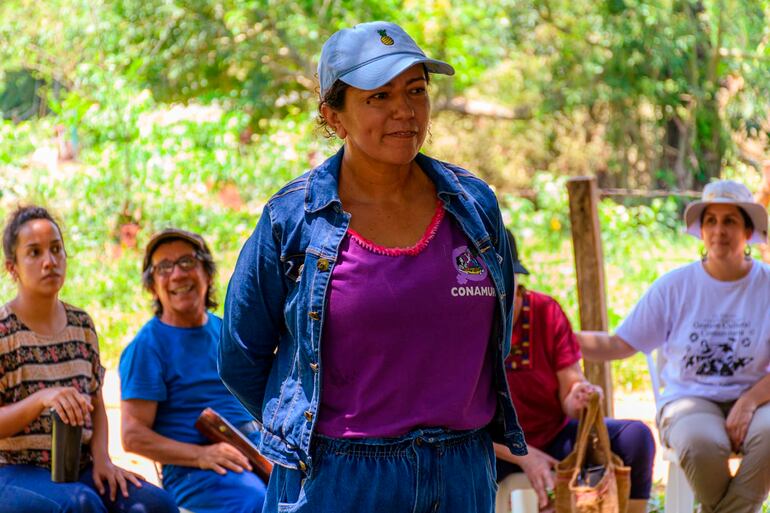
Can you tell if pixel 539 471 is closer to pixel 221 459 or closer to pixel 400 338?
pixel 221 459

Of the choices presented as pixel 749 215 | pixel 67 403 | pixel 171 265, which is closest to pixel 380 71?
pixel 67 403

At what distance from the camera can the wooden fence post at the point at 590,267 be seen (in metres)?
5.61

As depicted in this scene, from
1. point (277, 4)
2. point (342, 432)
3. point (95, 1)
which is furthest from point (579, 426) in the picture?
point (95, 1)

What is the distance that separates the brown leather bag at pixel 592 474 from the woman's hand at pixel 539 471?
0.12 metres

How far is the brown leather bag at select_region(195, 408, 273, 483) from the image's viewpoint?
3.83m

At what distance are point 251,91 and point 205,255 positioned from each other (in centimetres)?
→ 889

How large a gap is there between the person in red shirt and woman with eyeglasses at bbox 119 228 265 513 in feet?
3.27

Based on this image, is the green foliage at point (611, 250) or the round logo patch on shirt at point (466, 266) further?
the green foliage at point (611, 250)

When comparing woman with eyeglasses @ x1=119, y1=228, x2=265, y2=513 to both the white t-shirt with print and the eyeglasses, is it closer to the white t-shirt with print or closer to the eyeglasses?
the eyeglasses

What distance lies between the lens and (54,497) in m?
3.37

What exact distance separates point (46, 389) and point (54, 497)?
1.08 ft

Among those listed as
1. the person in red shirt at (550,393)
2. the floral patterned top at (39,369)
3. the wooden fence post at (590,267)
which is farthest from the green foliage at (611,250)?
the floral patterned top at (39,369)

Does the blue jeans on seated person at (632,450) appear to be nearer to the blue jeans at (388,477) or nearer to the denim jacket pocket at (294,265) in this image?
the blue jeans at (388,477)

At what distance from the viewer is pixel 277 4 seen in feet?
38.0
